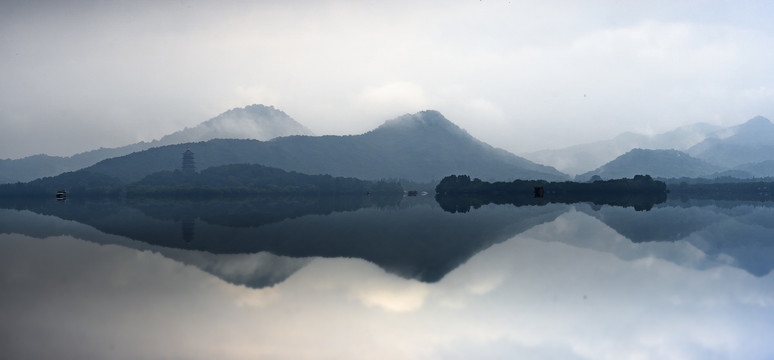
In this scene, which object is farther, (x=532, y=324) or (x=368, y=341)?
(x=532, y=324)

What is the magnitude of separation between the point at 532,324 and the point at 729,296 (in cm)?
806

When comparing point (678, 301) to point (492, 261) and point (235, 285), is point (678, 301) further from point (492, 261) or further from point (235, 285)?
point (235, 285)

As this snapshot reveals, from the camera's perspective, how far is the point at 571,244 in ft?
107

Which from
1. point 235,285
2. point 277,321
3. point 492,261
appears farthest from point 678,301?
point 235,285

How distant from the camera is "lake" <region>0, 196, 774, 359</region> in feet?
44.2

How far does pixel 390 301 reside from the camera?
1803 centimetres

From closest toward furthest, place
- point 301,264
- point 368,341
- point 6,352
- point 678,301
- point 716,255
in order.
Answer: point 6,352 < point 368,341 < point 678,301 < point 301,264 < point 716,255

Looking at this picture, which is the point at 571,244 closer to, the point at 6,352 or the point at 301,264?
the point at 301,264

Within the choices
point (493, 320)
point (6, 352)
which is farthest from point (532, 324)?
point (6, 352)

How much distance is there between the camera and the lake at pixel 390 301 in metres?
13.5

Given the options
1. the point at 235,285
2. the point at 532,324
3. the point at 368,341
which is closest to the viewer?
the point at 368,341

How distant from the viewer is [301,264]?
1007 inches

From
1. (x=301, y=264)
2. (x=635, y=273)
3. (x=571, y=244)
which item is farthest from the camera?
(x=571, y=244)

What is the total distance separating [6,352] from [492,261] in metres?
18.5
